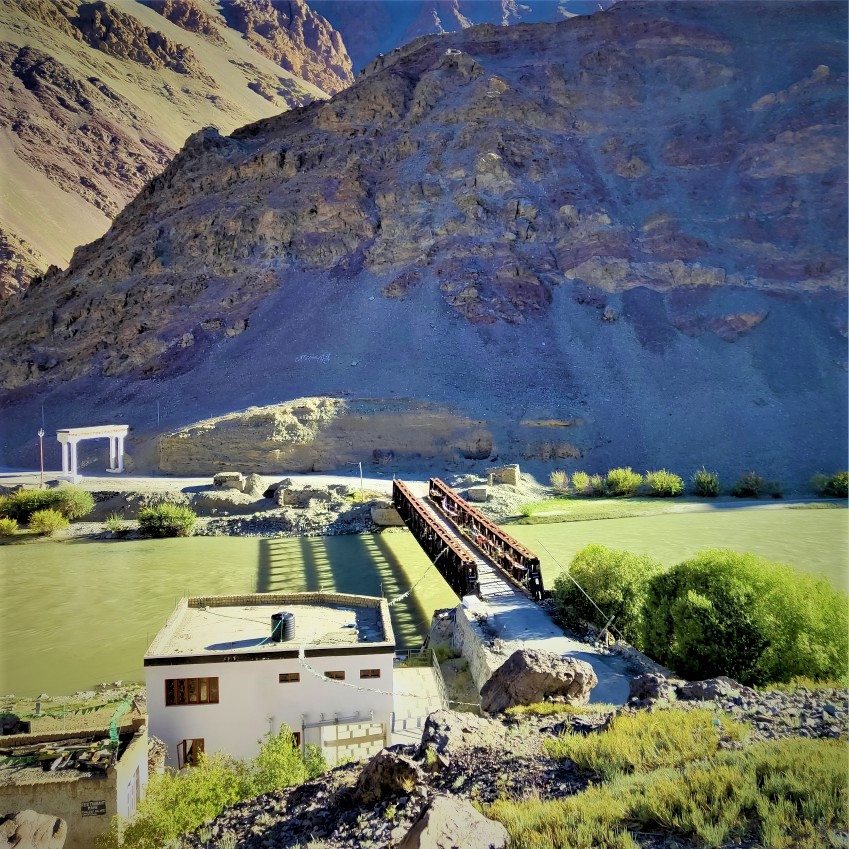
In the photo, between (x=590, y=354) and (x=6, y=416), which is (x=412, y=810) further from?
(x=6, y=416)

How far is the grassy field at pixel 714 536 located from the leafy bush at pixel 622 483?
3293mm

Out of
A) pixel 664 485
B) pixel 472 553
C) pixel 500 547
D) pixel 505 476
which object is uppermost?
pixel 505 476

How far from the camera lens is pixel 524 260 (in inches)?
1753

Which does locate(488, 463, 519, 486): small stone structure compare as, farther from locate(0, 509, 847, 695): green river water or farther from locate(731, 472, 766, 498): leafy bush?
locate(731, 472, 766, 498): leafy bush

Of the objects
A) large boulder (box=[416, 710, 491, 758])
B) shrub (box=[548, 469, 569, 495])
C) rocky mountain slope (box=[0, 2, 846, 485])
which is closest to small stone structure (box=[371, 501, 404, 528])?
shrub (box=[548, 469, 569, 495])

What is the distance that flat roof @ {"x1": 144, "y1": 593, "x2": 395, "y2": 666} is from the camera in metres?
8.73

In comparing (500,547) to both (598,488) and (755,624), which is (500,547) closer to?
(755,624)

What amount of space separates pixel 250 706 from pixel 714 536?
57.1 ft

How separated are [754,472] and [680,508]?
22.7 feet

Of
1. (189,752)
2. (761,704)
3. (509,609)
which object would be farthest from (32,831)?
(509,609)

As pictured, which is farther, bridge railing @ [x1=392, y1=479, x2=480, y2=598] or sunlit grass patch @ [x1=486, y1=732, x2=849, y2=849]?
bridge railing @ [x1=392, y1=479, x2=480, y2=598]

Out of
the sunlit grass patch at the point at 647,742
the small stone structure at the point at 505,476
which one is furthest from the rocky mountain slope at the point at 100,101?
the sunlit grass patch at the point at 647,742

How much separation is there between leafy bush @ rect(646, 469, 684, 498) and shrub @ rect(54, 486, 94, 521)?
2183cm

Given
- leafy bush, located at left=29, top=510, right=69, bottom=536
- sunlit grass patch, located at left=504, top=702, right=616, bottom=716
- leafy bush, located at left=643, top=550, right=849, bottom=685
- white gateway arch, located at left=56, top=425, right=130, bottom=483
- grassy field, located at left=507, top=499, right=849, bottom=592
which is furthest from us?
white gateway arch, located at left=56, top=425, right=130, bottom=483
